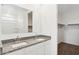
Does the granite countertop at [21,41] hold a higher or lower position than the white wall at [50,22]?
lower

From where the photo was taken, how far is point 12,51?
46.3 inches

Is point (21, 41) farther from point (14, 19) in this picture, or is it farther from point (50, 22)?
point (50, 22)

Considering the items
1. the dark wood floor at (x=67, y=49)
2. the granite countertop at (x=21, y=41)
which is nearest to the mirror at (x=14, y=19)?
the granite countertop at (x=21, y=41)

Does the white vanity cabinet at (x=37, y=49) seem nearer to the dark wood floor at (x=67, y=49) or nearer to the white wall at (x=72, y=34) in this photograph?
the dark wood floor at (x=67, y=49)

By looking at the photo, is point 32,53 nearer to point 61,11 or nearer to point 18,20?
point 18,20

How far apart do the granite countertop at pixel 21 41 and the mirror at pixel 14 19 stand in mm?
128

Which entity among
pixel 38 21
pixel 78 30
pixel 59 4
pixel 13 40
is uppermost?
pixel 59 4

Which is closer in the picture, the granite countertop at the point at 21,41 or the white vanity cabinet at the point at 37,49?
the granite countertop at the point at 21,41

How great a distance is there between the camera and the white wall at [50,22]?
1329mm

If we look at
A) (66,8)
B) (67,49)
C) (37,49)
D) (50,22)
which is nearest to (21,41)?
(37,49)

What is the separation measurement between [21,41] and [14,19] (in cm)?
34

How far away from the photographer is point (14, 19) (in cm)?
131
